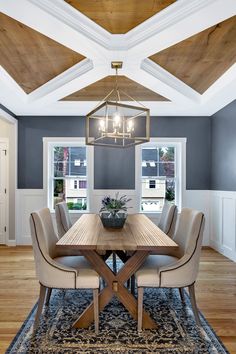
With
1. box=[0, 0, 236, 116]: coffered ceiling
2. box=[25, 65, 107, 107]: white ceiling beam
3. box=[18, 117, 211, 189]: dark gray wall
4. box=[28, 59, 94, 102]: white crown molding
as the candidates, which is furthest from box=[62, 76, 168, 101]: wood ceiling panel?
box=[18, 117, 211, 189]: dark gray wall

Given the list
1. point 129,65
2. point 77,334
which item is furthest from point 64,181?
point 77,334

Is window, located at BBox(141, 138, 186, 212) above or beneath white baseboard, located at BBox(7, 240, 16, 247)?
above

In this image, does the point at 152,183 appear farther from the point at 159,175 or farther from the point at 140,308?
the point at 140,308

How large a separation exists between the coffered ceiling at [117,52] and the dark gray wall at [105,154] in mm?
593

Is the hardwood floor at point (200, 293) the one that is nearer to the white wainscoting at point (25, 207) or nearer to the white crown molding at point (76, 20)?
the white wainscoting at point (25, 207)

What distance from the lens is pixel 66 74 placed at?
3.83 m

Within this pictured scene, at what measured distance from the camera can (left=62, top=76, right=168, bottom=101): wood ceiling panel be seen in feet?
13.4

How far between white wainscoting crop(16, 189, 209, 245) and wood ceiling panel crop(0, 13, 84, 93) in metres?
2.21

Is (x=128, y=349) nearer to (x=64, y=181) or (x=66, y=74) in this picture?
(x=66, y=74)

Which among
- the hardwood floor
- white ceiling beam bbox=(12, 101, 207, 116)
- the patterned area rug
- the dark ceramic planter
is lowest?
the hardwood floor

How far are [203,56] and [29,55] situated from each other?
196 cm

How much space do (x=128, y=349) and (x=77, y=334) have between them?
450 mm

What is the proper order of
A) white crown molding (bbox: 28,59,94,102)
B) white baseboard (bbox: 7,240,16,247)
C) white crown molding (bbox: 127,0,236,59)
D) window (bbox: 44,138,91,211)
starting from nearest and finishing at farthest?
1. white crown molding (bbox: 127,0,236,59)
2. white crown molding (bbox: 28,59,94,102)
3. white baseboard (bbox: 7,240,16,247)
4. window (bbox: 44,138,91,211)

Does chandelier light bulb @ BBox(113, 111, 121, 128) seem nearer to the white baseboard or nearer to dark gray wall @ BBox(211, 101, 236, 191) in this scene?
dark gray wall @ BBox(211, 101, 236, 191)
